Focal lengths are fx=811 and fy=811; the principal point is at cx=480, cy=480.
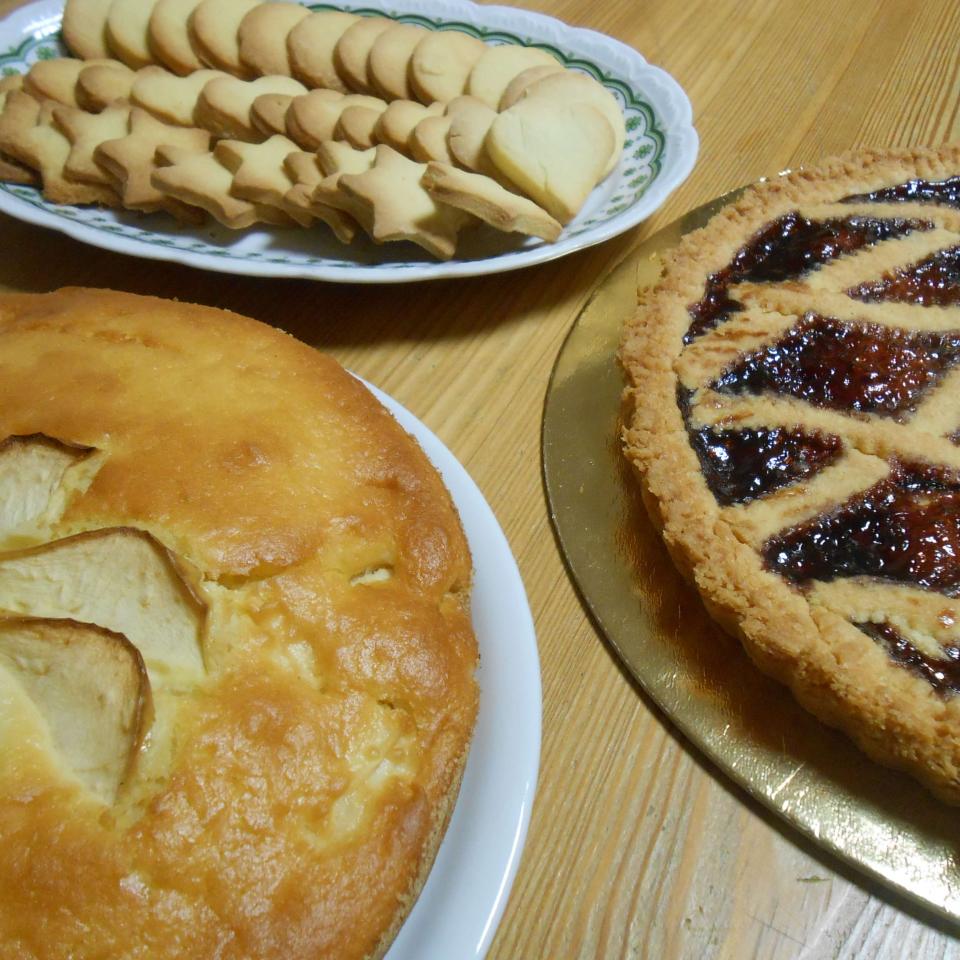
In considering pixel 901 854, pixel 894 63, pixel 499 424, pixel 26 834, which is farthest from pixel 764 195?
pixel 26 834

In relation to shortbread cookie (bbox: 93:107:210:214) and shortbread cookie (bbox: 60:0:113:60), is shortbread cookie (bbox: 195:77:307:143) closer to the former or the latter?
shortbread cookie (bbox: 93:107:210:214)

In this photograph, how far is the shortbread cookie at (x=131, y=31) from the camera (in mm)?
1565

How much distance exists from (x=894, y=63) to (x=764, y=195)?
2.86ft

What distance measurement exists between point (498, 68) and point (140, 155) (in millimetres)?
653

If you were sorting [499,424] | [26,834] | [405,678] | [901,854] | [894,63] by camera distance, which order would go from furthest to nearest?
[894,63]
[499,424]
[901,854]
[405,678]
[26,834]

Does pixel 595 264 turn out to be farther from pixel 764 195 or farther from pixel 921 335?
pixel 921 335

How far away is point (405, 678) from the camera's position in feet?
2.29

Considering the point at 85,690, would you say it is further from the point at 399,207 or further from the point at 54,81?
the point at 54,81

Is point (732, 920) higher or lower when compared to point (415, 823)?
lower

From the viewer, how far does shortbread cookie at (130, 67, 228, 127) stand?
4.70 feet

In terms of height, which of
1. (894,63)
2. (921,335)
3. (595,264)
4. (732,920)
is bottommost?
(732,920)

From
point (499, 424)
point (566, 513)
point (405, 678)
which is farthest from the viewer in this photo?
point (499, 424)

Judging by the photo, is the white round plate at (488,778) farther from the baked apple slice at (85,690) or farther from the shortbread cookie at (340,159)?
the shortbread cookie at (340,159)

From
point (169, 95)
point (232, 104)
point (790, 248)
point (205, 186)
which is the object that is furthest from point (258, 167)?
point (790, 248)
